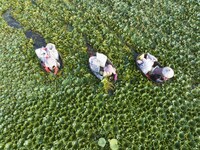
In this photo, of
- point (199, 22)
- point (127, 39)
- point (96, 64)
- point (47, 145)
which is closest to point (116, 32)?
point (127, 39)

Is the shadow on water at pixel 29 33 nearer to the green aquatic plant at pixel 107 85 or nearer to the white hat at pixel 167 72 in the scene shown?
the green aquatic plant at pixel 107 85

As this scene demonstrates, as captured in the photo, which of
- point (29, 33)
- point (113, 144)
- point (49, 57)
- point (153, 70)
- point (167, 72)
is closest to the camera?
point (113, 144)

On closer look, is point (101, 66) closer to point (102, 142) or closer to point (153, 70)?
point (153, 70)

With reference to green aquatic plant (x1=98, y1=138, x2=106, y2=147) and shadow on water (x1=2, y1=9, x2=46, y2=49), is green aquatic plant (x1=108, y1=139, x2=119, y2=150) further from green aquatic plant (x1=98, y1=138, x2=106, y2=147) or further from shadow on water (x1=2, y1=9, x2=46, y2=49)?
shadow on water (x1=2, y1=9, x2=46, y2=49)

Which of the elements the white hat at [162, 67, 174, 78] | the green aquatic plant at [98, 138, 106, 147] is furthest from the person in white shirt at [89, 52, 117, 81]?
the green aquatic plant at [98, 138, 106, 147]

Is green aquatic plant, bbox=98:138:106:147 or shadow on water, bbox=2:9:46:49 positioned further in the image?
shadow on water, bbox=2:9:46:49

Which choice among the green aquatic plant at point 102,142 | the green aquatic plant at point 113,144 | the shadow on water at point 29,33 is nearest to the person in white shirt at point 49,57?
the shadow on water at point 29,33

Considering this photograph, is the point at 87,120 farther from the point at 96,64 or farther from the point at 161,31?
the point at 161,31

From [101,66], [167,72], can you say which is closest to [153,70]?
[167,72]

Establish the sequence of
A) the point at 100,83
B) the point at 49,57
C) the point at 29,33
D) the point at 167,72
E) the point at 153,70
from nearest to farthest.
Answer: the point at 167,72 → the point at 153,70 → the point at 100,83 → the point at 49,57 → the point at 29,33
